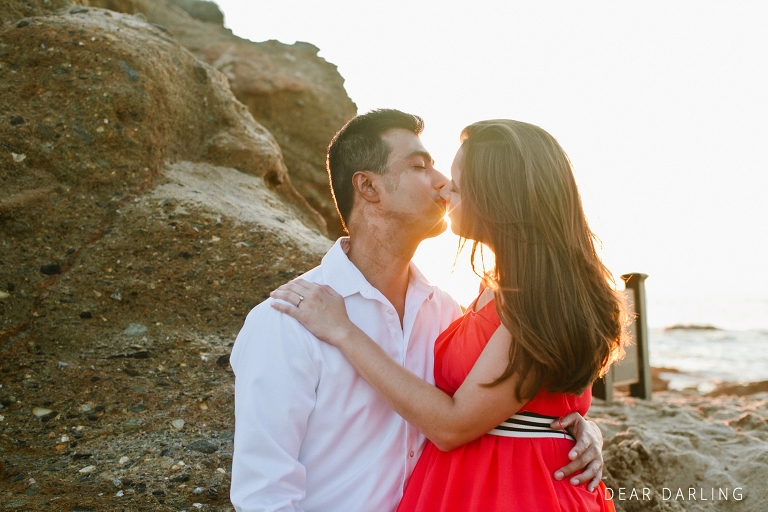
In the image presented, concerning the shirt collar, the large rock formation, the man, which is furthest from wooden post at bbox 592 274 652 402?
the shirt collar

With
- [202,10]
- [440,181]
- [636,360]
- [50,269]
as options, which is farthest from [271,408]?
[202,10]

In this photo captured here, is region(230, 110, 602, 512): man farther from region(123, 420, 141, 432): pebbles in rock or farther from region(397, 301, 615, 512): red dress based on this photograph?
region(123, 420, 141, 432): pebbles in rock

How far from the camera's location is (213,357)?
3.73 metres

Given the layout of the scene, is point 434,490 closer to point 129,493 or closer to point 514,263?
point 514,263

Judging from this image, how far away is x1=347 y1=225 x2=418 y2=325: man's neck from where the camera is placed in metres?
3.08

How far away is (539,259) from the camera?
7.71 ft

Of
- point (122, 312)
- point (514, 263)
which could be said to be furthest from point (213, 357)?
point (514, 263)

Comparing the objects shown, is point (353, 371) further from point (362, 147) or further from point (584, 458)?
point (362, 147)

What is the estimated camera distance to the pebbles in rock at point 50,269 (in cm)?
381

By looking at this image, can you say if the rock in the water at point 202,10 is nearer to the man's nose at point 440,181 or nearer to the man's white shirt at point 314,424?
the man's nose at point 440,181

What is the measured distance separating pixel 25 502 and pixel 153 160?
2764mm

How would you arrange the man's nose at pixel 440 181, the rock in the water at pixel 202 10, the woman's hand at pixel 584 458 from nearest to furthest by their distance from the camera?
the woman's hand at pixel 584 458 → the man's nose at pixel 440 181 → the rock in the water at pixel 202 10

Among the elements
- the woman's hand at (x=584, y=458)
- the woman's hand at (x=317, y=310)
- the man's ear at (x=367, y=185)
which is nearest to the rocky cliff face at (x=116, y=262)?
the woman's hand at (x=317, y=310)

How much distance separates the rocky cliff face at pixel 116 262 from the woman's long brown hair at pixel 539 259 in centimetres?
177
